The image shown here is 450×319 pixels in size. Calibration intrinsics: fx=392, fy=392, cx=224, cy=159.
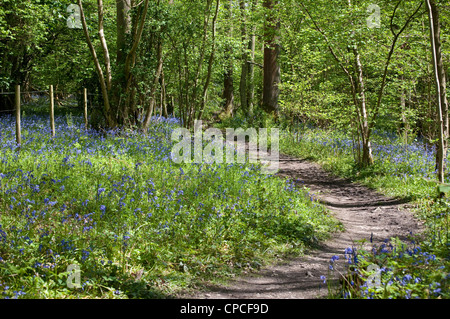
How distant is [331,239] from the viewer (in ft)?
19.8

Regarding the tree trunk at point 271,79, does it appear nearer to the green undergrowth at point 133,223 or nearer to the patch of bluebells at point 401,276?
the green undergrowth at point 133,223

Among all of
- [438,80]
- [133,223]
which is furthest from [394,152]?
[133,223]

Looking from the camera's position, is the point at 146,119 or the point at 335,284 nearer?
the point at 335,284

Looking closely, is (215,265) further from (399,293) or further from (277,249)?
(399,293)

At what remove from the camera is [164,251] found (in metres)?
4.52

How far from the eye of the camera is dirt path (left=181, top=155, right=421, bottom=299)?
162 inches

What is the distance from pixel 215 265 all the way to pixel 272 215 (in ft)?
5.90

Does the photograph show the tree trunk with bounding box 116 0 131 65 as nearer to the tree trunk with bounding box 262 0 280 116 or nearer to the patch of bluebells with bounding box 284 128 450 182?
the patch of bluebells with bounding box 284 128 450 182

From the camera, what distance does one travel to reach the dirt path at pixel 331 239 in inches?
162

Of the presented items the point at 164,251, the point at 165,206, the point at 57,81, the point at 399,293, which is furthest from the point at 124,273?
the point at 57,81

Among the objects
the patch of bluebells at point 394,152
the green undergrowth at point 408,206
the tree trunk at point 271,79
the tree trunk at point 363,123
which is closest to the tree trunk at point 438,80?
the green undergrowth at point 408,206

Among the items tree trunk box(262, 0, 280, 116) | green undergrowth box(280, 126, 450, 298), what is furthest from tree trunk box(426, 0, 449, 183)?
tree trunk box(262, 0, 280, 116)

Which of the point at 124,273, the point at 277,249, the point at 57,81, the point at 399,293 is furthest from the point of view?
the point at 57,81
